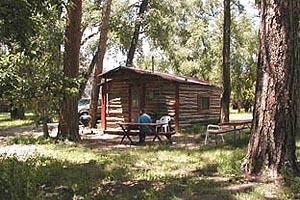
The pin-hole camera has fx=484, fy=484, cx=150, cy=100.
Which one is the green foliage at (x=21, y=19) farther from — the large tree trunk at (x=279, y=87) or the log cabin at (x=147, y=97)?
the log cabin at (x=147, y=97)

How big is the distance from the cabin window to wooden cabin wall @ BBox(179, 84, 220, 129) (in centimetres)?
20

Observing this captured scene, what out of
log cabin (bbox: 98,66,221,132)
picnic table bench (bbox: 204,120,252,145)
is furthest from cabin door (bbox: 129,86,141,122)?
picnic table bench (bbox: 204,120,252,145)

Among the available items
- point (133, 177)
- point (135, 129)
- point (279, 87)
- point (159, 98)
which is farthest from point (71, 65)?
point (279, 87)

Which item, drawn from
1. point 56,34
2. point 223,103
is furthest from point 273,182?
point 56,34

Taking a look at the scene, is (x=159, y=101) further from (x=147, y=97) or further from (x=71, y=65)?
(x=71, y=65)

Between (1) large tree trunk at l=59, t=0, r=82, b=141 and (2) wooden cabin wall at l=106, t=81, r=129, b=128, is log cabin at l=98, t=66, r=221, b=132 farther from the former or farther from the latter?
(1) large tree trunk at l=59, t=0, r=82, b=141

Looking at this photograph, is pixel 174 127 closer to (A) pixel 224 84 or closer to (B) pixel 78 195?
(A) pixel 224 84

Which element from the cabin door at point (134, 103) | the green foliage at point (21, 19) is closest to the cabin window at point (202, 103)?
the cabin door at point (134, 103)

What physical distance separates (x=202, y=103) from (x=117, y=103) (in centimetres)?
518

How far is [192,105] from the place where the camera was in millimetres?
25047

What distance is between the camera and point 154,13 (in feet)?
99.9

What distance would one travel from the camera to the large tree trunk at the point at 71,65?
17.5 m

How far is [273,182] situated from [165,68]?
37059 millimetres

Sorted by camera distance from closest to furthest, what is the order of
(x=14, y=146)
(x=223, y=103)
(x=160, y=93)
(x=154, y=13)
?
(x=14, y=146) → (x=223, y=103) → (x=160, y=93) → (x=154, y=13)
